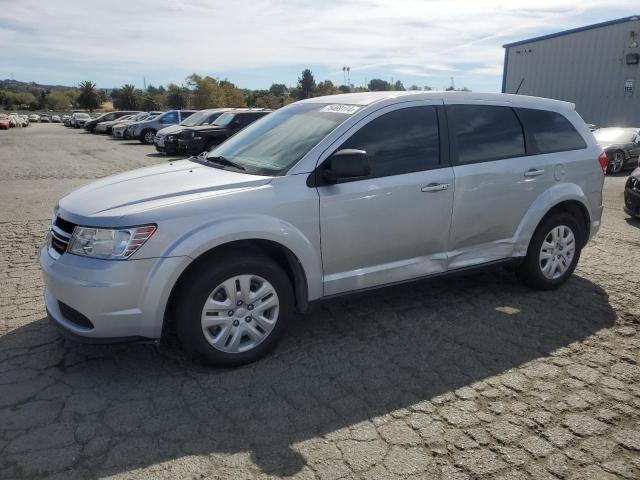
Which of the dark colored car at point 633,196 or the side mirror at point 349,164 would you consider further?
the dark colored car at point 633,196

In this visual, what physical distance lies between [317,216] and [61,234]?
67.0 inches

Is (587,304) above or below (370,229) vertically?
below

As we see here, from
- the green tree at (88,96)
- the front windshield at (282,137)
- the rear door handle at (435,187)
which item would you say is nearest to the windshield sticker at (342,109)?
the front windshield at (282,137)

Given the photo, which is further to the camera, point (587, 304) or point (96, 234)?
point (587, 304)

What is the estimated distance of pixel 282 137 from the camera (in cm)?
412

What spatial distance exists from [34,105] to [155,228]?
128 meters

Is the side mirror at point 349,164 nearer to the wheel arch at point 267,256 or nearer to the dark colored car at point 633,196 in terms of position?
the wheel arch at point 267,256

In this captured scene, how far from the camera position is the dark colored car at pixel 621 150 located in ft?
45.1

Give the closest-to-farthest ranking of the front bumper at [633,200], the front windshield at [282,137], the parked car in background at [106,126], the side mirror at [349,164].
Result: 1. the side mirror at [349,164]
2. the front windshield at [282,137]
3. the front bumper at [633,200]
4. the parked car in background at [106,126]

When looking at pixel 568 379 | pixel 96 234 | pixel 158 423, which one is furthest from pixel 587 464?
pixel 96 234

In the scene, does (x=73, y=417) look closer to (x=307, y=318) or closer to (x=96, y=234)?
(x=96, y=234)

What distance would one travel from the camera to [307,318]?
14.3ft

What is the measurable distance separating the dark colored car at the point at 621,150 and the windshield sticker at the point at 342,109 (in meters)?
12.1

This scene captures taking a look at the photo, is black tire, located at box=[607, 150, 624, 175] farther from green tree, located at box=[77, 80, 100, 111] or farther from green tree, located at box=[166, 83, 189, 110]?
green tree, located at box=[77, 80, 100, 111]
